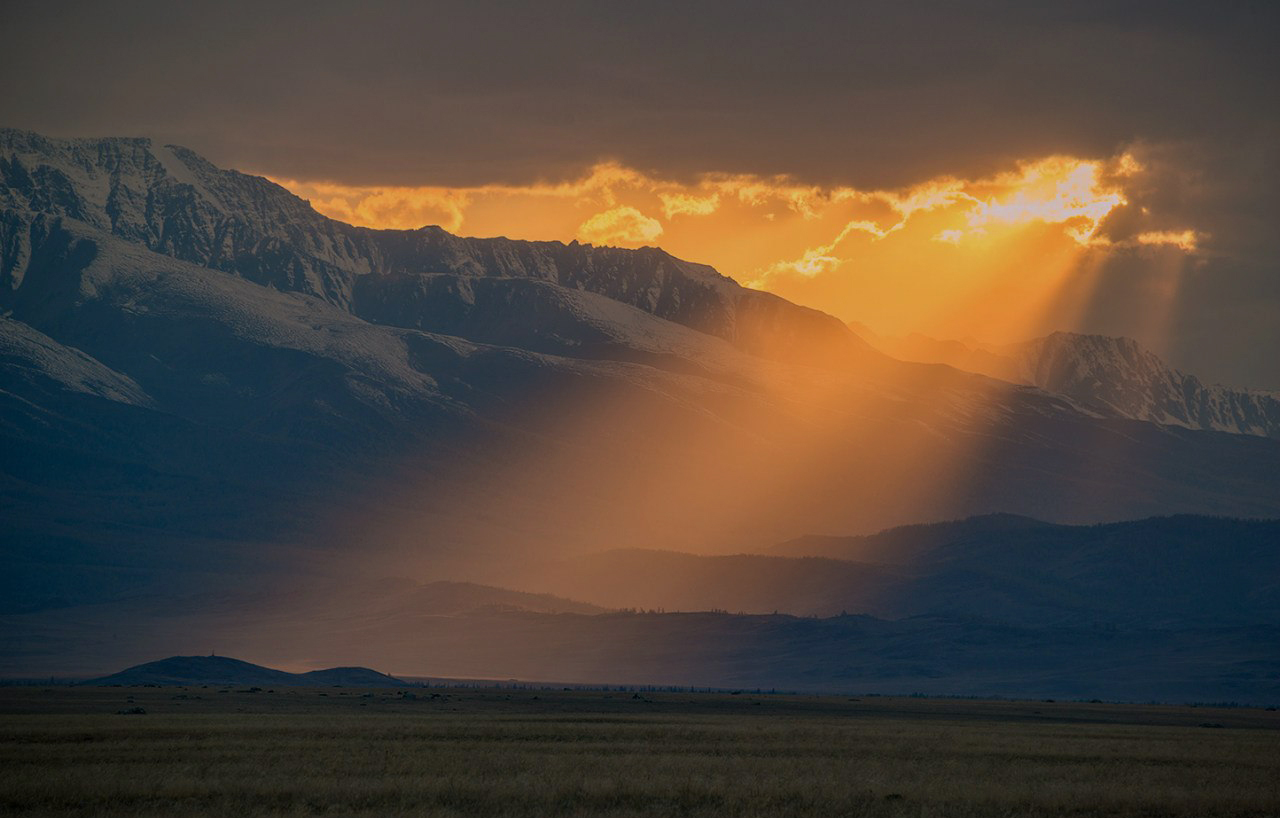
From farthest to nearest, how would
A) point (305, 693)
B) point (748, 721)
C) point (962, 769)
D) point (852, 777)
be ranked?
point (305, 693), point (748, 721), point (962, 769), point (852, 777)

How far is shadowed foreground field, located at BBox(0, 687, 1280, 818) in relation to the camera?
5781 centimetres

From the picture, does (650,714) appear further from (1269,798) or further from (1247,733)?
(1269,798)

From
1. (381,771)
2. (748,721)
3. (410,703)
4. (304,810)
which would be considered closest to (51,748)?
(381,771)

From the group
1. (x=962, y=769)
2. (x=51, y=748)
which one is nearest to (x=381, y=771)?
(x=51, y=748)

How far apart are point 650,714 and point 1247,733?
3923cm

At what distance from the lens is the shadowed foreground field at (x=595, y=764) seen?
57812mm

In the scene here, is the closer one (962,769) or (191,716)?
(962,769)

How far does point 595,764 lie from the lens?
231ft

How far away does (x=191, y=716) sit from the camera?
331ft

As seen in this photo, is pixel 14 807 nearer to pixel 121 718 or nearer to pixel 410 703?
pixel 121 718

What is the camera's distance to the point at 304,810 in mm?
55000

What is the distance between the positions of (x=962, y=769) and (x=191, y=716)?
49380 millimetres

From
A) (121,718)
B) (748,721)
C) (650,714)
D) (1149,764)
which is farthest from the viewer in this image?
(650,714)

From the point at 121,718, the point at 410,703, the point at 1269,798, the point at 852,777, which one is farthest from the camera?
the point at 410,703
